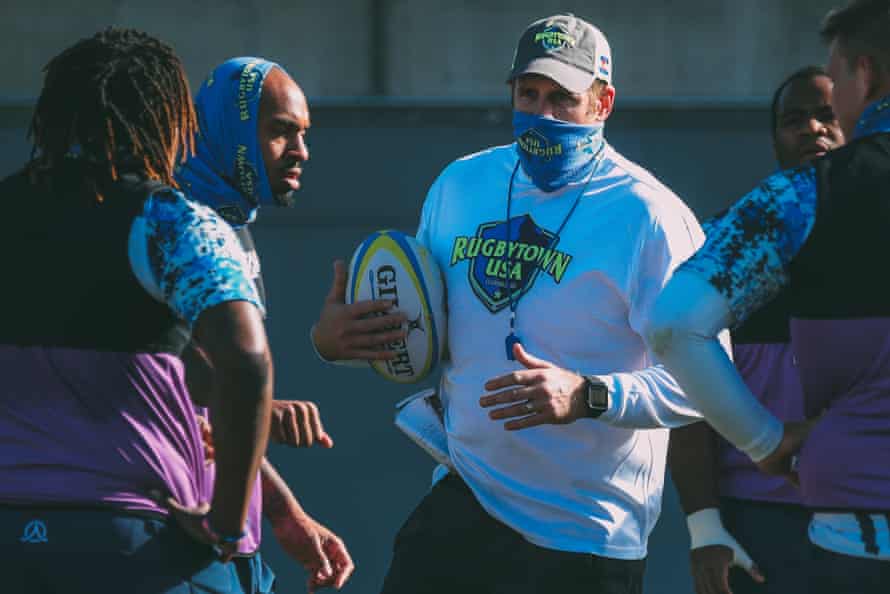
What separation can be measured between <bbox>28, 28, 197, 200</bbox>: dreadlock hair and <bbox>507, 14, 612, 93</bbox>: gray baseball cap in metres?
1.19

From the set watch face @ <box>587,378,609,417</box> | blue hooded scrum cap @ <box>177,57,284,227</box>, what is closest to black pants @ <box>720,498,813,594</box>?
watch face @ <box>587,378,609,417</box>

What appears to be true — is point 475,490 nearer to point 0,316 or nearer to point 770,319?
point 770,319

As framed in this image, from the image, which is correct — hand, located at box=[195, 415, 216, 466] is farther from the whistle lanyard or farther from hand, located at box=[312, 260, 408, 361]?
the whistle lanyard

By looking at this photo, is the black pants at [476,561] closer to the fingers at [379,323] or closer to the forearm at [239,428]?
the fingers at [379,323]

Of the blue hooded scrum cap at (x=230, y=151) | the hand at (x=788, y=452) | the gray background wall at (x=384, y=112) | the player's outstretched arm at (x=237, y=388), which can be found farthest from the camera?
the gray background wall at (x=384, y=112)

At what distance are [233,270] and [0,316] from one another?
1.67 ft

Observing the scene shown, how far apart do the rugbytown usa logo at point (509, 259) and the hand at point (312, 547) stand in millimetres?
776

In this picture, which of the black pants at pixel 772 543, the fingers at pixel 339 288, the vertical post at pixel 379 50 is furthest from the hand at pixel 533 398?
the vertical post at pixel 379 50

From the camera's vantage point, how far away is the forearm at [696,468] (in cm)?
453

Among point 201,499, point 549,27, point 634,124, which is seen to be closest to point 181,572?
point 201,499

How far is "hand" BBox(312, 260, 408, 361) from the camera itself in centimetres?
404

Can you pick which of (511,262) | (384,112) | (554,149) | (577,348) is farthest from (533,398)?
(384,112)

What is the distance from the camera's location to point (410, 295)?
4098mm

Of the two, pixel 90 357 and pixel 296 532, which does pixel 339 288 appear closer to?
pixel 296 532
